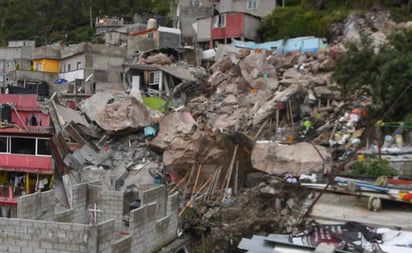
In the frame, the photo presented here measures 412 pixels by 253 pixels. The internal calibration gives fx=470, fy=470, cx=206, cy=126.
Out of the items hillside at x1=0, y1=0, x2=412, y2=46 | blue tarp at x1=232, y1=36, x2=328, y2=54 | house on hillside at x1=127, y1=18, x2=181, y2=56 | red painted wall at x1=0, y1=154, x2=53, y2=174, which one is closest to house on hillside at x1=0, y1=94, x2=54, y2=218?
red painted wall at x1=0, y1=154, x2=53, y2=174

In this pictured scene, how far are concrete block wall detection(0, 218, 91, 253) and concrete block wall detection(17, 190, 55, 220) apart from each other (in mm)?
827

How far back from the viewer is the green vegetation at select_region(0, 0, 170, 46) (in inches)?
1837

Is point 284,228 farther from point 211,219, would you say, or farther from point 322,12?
point 322,12

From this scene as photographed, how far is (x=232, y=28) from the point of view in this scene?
1342 inches

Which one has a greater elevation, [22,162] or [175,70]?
[175,70]

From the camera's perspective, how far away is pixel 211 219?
11.2m

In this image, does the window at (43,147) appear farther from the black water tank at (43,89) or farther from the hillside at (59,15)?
the hillside at (59,15)

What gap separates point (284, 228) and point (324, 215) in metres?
0.97

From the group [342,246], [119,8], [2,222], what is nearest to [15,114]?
[2,222]

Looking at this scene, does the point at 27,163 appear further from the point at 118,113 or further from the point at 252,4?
the point at 252,4

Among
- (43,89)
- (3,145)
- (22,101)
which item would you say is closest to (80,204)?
(3,145)

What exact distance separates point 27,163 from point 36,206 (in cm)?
1064

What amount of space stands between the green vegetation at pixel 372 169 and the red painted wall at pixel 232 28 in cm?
2455

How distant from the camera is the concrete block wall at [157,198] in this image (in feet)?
29.7
